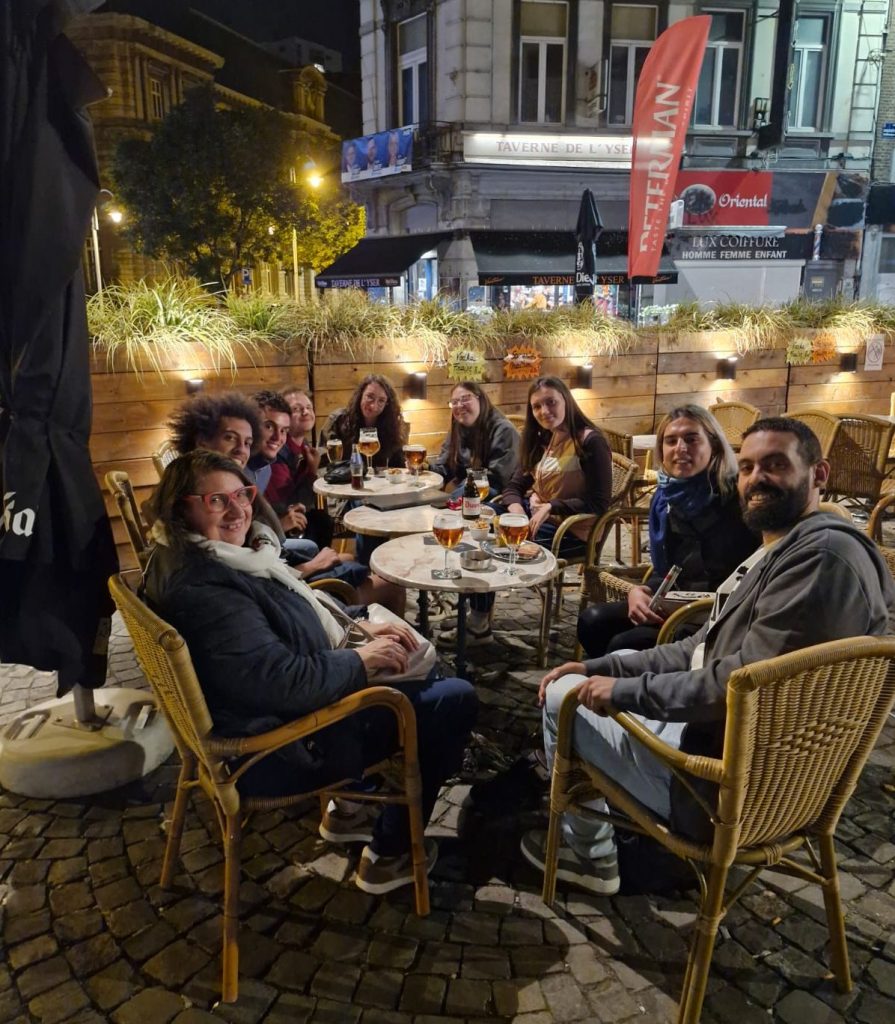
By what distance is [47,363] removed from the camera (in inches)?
89.6

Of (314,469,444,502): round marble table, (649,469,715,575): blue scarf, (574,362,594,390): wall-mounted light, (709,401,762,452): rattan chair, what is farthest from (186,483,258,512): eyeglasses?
(709,401,762,452): rattan chair

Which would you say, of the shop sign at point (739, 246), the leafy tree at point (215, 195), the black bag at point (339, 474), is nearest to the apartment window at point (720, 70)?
the shop sign at point (739, 246)

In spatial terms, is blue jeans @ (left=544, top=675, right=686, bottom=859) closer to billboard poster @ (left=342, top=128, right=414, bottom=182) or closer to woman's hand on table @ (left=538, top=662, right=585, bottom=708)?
woman's hand on table @ (left=538, top=662, right=585, bottom=708)

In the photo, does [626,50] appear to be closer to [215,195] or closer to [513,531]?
[215,195]

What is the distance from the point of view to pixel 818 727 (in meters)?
1.70

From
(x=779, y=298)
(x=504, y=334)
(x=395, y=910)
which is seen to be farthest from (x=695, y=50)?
(x=779, y=298)

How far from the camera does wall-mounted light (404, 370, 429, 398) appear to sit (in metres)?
5.99

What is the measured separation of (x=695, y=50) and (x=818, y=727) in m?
7.77

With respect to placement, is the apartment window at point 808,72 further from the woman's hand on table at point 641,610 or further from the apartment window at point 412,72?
the woman's hand on table at point 641,610

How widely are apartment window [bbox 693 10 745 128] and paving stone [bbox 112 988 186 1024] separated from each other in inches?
707

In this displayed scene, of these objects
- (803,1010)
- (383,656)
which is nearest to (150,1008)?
(383,656)

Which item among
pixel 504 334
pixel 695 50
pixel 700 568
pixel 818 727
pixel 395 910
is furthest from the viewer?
pixel 695 50

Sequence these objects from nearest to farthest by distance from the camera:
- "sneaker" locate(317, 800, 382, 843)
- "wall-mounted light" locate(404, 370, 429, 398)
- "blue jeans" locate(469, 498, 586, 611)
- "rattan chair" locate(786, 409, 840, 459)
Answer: "sneaker" locate(317, 800, 382, 843) → "blue jeans" locate(469, 498, 586, 611) → "rattan chair" locate(786, 409, 840, 459) → "wall-mounted light" locate(404, 370, 429, 398)

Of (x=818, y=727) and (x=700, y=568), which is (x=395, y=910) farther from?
(x=700, y=568)
